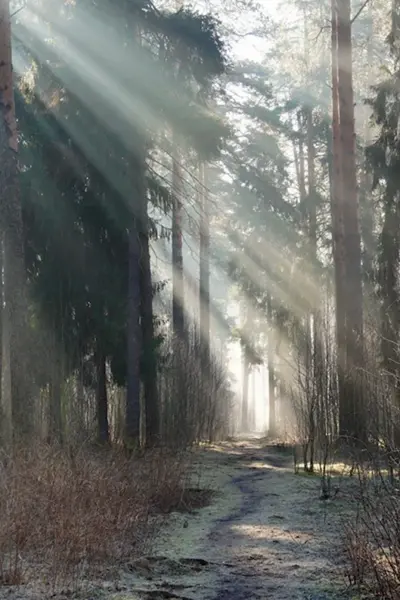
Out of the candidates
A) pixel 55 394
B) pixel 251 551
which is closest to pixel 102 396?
pixel 55 394

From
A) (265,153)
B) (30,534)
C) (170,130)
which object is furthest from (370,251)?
(30,534)

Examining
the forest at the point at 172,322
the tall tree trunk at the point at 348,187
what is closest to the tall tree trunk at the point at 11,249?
the forest at the point at 172,322

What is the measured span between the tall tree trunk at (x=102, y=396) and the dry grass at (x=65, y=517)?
6399mm

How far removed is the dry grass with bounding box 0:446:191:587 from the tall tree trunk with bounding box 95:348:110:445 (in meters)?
6.40

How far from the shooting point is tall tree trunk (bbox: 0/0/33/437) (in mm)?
10945

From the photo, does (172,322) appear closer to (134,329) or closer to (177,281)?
(177,281)

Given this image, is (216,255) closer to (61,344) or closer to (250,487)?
(61,344)

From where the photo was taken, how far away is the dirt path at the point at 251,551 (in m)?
5.73

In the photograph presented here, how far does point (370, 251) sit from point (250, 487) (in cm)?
1677

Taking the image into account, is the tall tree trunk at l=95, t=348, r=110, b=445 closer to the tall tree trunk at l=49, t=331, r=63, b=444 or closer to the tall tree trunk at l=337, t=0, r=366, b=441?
the tall tree trunk at l=49, t=331, r=63, b=444

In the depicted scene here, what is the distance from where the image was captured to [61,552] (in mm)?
5844

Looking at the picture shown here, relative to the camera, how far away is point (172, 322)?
2269 cm

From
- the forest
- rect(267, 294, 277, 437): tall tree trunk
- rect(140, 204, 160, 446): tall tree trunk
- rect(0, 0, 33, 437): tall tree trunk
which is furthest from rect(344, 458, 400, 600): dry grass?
rect(267, 294, 277, 437): tall tree trunk

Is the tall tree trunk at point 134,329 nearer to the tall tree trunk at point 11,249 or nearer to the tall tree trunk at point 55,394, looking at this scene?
the tall tree trunk at point 55,394
